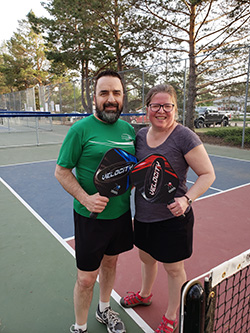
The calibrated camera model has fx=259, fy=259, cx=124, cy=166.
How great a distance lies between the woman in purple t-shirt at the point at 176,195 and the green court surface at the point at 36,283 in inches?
24.9

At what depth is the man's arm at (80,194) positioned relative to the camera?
1.56 metres

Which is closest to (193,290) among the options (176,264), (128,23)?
(176,264)

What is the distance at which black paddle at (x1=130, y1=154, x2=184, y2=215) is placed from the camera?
62.9 inches

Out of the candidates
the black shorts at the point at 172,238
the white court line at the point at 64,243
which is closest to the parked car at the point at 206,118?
the white court line at the point at 64,243

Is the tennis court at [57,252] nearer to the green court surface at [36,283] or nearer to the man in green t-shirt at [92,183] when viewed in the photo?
the green court surface at [36,283]

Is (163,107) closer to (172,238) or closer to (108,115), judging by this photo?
(108,115)

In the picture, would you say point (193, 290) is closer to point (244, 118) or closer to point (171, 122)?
point (171, 122)

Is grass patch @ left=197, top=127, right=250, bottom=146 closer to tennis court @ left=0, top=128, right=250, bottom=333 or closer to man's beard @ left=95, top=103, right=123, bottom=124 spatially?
tennis court @ left=0, top=128, right=250, bottom=333

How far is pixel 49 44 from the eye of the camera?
2173cm

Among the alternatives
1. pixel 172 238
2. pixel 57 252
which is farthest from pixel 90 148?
pixel 57 252

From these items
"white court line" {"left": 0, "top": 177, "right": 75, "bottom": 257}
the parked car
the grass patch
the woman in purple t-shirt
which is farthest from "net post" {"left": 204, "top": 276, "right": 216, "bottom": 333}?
the parked car

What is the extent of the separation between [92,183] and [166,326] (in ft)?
4.08

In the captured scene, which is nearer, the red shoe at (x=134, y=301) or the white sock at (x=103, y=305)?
the white sock at (x=103, y=305)

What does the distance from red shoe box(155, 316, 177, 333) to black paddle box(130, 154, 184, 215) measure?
3.36 feet
